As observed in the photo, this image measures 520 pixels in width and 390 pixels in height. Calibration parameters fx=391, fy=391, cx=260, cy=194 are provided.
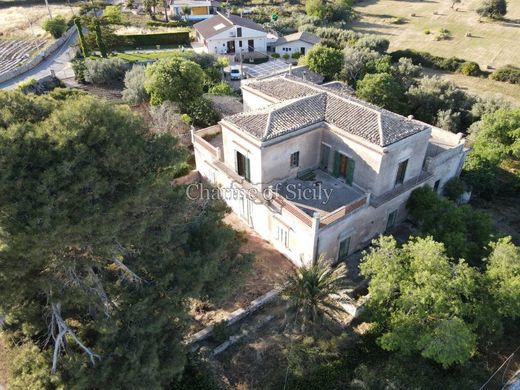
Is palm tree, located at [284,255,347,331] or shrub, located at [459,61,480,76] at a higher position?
palm tree, located at [284,255,347,331]

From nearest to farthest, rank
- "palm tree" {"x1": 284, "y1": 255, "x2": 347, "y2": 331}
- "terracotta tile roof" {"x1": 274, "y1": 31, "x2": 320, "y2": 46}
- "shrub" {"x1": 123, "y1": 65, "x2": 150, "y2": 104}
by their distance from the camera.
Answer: "palm tree" {"x1": 284, "y1": 255, "x2": 347, "y2": 331} → "shrub" {"x1": 123, "y1": 65, "x2": 150, "y2": 104} → "terracotta tile roof" {"x1": 274, "y1": 31, "x2": 320, "y2": 46}

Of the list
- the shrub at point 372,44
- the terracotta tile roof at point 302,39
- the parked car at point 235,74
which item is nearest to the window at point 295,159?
the parked car at point 235,74

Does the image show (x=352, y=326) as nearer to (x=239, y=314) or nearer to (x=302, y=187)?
(x=239, y=314)

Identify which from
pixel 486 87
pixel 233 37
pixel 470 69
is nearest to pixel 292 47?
pixel 233 37

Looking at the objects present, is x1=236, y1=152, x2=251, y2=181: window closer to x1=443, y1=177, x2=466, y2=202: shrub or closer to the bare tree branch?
the bare tree branch

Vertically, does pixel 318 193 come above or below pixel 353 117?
below

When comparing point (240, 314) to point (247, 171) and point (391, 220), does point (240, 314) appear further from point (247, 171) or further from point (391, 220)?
point (391, 220)

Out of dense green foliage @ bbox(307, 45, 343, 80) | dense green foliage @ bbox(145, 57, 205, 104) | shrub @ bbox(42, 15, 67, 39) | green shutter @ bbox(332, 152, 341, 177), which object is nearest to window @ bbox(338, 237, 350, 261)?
green shutter @ bbox(332, 152, 341, 177)
